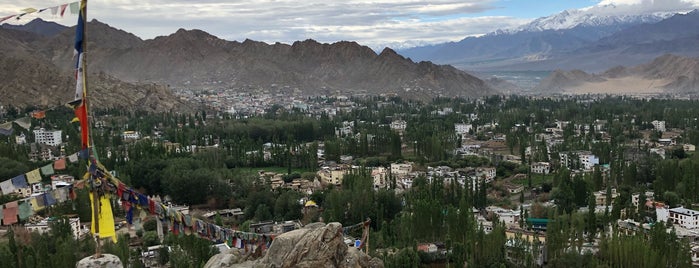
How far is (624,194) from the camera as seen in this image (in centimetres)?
2852

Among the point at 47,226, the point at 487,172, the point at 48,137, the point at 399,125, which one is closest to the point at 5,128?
the point at 47,226

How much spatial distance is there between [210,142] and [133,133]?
744cm

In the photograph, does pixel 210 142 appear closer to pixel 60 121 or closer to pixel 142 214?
pixel 60 121

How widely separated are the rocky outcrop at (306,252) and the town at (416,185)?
142cm

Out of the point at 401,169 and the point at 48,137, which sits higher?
the point at 48,137

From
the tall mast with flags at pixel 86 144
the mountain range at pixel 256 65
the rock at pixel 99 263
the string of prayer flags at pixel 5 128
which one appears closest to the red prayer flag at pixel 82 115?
the tall mast with flags at pixel 86 144

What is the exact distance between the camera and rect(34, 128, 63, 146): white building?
46781mm

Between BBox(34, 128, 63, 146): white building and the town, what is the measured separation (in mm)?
115

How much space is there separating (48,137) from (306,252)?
42.2 meters

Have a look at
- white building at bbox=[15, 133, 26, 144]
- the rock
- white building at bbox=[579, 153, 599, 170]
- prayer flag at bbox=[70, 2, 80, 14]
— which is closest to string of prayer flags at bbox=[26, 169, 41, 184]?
the rock

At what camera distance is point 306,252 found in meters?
10.1

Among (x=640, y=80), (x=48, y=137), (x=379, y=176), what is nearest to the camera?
(x=379, y=176)

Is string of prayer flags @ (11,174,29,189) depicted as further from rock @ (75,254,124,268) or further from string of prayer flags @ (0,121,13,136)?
rock @ (75,254,124,268)

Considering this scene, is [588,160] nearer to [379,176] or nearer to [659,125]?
[379,176]
